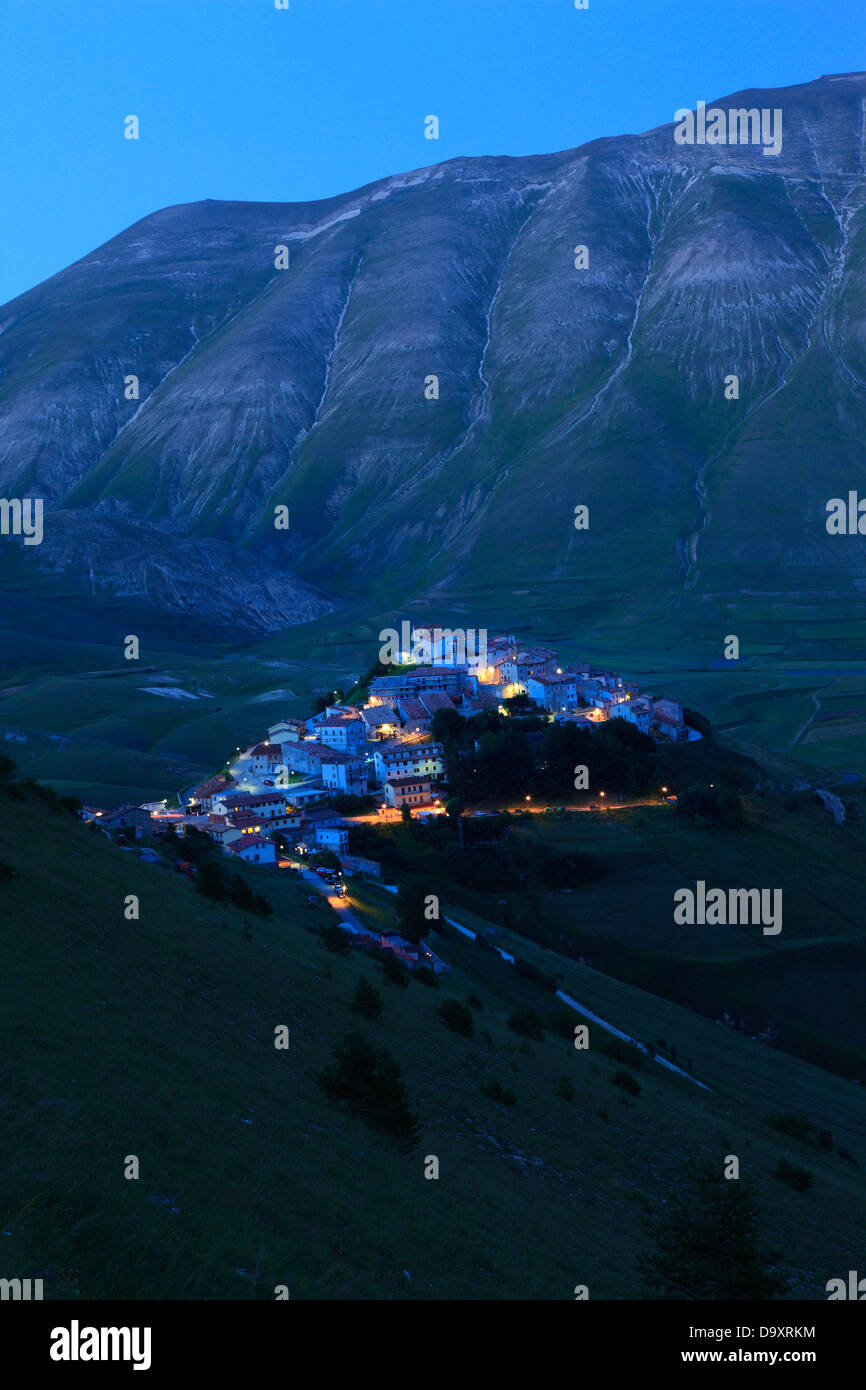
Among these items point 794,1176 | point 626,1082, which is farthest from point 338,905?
point 794,1176

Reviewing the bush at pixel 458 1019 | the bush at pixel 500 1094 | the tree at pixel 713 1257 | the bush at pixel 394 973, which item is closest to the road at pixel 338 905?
the bush at pixel 394 973

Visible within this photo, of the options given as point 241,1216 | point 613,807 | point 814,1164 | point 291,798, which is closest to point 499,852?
point 613,807

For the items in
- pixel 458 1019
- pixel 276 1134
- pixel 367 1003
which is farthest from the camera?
pixel 458 1019

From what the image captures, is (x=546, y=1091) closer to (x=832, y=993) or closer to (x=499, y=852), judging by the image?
(x=832, y=993)

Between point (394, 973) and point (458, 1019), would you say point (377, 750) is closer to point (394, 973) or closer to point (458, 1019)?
point (394, 973)

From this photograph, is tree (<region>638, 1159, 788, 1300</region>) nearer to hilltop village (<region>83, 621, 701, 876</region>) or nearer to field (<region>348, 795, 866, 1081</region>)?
field (<region>348, 795, 866, 1081</region>)

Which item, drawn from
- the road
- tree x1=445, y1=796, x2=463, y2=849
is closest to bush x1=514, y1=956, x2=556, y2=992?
the road
